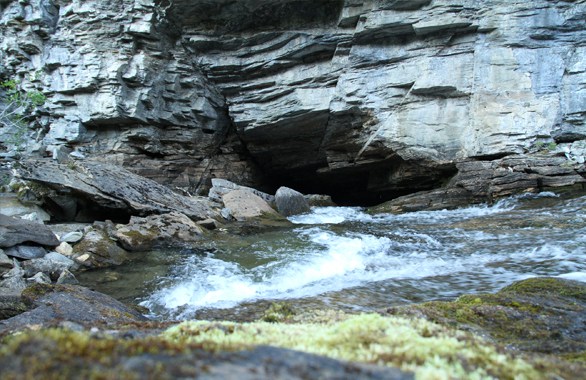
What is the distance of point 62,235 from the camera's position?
11664 millimetres

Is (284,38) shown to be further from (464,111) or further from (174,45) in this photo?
(464,111)

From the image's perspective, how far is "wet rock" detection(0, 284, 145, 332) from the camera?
4.70 m

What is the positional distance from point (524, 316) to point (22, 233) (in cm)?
1137

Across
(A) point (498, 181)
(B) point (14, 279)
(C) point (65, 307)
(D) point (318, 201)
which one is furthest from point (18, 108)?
(A) point (498, 181)

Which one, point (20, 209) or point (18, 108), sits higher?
point (18, 108)

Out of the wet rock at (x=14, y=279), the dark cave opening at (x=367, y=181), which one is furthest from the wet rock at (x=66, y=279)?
the dark cave opening at (x=367, y=181)

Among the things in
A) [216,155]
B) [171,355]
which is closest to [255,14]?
[216,155]

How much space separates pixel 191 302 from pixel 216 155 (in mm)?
22621

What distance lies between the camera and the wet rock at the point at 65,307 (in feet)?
15.4

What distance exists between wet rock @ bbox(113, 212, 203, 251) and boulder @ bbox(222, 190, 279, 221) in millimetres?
3700

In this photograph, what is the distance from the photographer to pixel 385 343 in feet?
7.47

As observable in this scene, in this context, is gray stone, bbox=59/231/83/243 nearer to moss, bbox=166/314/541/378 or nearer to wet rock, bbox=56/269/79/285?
wet rock, bbox=56/269/79/285

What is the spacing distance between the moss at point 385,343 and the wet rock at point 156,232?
10425 millimetres

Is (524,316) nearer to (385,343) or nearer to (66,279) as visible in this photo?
(385,343)
